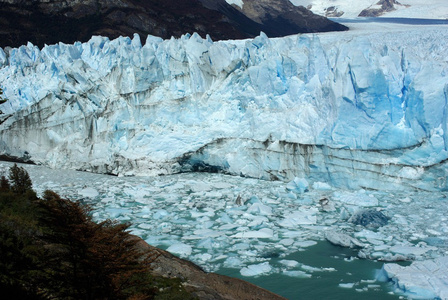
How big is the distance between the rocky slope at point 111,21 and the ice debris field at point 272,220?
2258 cm

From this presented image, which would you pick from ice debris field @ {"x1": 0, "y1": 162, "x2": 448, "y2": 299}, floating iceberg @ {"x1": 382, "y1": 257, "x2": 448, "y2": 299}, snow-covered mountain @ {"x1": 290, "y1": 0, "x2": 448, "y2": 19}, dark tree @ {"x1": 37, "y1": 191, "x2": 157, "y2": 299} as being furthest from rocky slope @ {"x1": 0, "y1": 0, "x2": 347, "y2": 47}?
floating iceberg @ {"x1": 382, "y1": 257, "x2": 448, "y2": 299}

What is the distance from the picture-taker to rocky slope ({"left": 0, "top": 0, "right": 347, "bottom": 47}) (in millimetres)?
29703

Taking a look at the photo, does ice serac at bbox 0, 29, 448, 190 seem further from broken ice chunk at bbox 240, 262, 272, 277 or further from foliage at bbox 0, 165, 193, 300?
foliage at bbox 0, 165, 193, 300

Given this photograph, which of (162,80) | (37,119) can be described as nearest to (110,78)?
(162,80)

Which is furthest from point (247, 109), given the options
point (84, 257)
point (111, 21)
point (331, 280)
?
point (111, 21)

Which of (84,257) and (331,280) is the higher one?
(84,257)

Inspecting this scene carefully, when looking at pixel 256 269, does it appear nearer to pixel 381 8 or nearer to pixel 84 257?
pixel 84 257

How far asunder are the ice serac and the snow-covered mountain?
1104 inches

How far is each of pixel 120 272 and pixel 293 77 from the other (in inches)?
336

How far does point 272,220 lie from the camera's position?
7684 millimetres

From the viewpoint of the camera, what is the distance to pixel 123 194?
9.75m

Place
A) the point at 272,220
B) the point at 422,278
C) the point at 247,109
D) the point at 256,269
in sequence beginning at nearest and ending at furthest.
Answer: the point at 422,278
the point at 256,269
the point at 272,220
the point at 247,109

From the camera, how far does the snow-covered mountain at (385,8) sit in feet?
120

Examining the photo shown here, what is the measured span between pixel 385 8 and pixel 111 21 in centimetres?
4532
